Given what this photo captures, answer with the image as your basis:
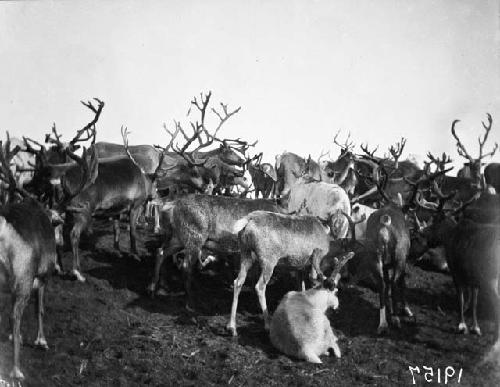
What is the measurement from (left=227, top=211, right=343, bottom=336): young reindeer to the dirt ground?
0.65 meters

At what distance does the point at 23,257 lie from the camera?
579 cm

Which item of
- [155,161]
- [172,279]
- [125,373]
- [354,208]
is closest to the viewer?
[125,373]

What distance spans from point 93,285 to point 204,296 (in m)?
1.80

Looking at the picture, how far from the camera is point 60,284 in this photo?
853 centimetres

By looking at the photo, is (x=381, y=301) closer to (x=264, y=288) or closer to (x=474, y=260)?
(x=474, y=260)

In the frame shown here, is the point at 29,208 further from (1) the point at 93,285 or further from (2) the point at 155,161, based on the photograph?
(2) the point at 155,161

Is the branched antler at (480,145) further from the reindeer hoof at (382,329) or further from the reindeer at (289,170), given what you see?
the reindeer hoof at (382,329)

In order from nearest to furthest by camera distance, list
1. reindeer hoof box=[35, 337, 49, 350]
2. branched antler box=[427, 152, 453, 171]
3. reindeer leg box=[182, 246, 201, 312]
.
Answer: reindeer hoof box=[35, 337, 49, 350], reindeer leg box=[182, 246, 201, 312], branched antler box=[427, 152, 453, 171]

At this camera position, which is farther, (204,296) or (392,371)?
(204,296)

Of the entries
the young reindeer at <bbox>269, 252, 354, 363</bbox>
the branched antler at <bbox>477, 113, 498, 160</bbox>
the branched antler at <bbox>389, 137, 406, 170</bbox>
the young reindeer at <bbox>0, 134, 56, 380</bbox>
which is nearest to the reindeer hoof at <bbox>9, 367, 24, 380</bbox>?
the young reindeer at <bbox>0, 134, 56, 380</bbox>

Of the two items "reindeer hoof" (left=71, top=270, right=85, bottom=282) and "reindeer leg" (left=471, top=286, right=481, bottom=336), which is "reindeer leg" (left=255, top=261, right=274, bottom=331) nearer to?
"reindeer hoof" (left=71, top=270, right=85, bottom=282)

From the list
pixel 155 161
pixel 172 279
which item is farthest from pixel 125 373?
pixel 155 161

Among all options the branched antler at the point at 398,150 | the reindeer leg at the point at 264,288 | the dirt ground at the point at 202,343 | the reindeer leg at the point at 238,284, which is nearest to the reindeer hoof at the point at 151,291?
the dirt ground at the point at 202,343

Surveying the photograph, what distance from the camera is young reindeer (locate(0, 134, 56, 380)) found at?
5652mm
